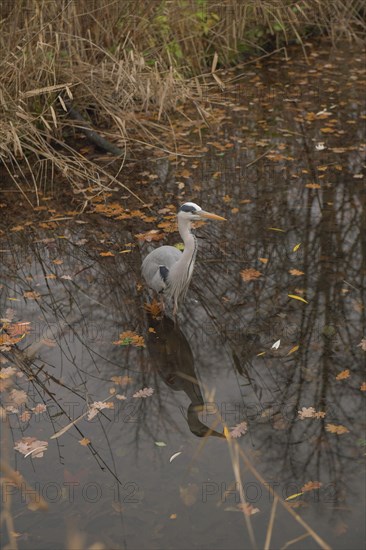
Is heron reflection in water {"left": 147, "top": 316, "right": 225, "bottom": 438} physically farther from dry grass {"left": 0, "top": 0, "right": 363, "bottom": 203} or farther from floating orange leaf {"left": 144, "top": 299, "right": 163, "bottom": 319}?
dry grass {"left": 0, "top": 0, "right": 363, "bottom": 203}

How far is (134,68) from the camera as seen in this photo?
8125 millimetres

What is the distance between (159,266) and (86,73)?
3.64m

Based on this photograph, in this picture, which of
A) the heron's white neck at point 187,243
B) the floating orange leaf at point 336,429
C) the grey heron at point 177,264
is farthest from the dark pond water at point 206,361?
the heron's white neck at point 187,243

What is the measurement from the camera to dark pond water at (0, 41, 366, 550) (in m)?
3.99

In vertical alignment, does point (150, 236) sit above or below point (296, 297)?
above

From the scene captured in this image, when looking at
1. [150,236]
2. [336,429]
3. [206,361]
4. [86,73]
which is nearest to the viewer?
[336,429]

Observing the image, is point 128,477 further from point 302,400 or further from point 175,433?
point 302,400

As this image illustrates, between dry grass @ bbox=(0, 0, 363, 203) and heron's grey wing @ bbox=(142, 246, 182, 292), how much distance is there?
198cm

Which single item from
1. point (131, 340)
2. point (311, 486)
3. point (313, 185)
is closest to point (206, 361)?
point (131, 340)

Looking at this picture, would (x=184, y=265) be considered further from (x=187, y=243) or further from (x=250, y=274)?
(x=250, y=274)

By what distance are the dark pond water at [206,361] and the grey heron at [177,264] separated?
1.12ft

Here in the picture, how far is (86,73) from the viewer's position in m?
8.29

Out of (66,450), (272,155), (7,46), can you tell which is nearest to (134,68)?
(7,46)

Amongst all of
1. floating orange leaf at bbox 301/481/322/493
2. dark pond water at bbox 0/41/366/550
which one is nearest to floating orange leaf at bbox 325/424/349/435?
dark pond water at bbox 0/41/366/550
